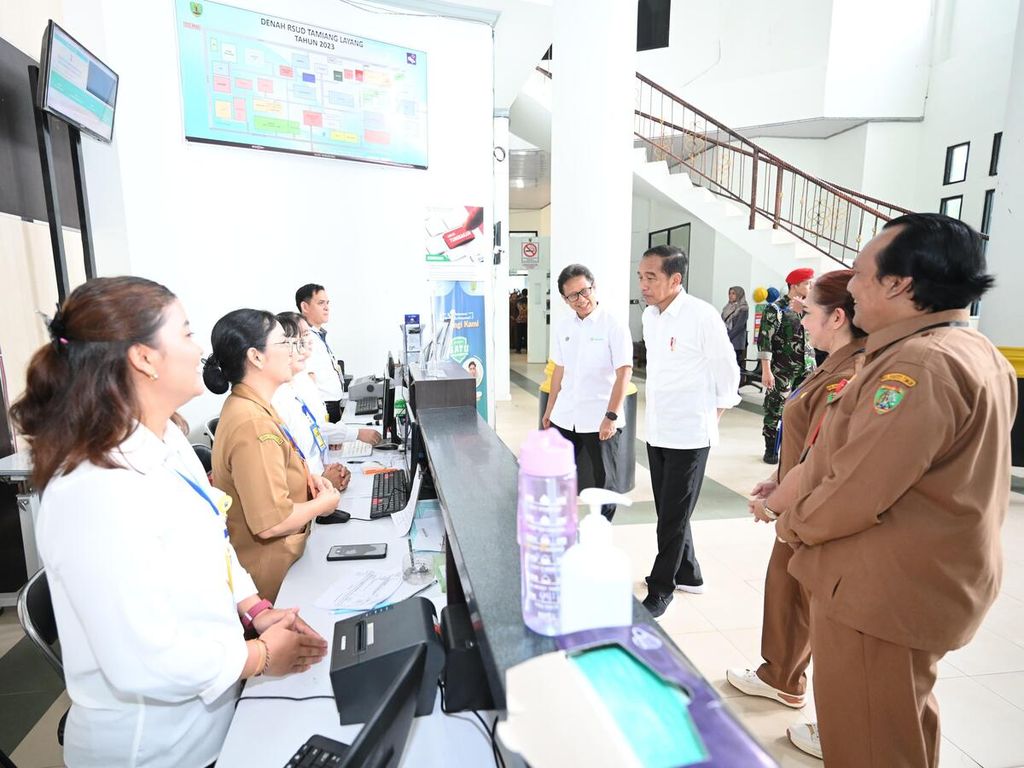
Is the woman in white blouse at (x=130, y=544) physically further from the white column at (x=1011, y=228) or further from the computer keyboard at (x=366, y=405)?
the white column at (x=1011, y=228)

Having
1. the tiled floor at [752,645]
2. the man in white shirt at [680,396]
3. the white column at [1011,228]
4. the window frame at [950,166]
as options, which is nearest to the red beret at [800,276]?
the white column at [1011,228]

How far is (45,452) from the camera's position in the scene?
95 cm

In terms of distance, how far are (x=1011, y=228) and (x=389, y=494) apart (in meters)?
4.99

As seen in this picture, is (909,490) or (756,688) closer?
(909,490)

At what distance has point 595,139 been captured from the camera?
369cm

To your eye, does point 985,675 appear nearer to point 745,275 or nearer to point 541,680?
point 541,680

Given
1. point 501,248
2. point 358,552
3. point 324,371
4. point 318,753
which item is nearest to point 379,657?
point 318,753

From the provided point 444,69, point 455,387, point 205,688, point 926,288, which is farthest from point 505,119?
point 205,688

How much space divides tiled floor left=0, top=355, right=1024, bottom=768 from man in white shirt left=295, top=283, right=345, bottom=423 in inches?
74.3

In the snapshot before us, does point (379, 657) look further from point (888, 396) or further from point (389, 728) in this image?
point (888, 396)

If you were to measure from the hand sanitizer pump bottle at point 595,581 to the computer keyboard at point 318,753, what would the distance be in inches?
22.1

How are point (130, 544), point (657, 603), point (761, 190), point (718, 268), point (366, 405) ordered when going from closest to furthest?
point (130, 544), point (657, 603), point (366, 405), point (761, 190), point (718, 268)

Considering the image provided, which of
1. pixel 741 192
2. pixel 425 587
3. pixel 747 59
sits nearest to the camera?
pixel 425 587

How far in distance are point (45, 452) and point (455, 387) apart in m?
1.39
